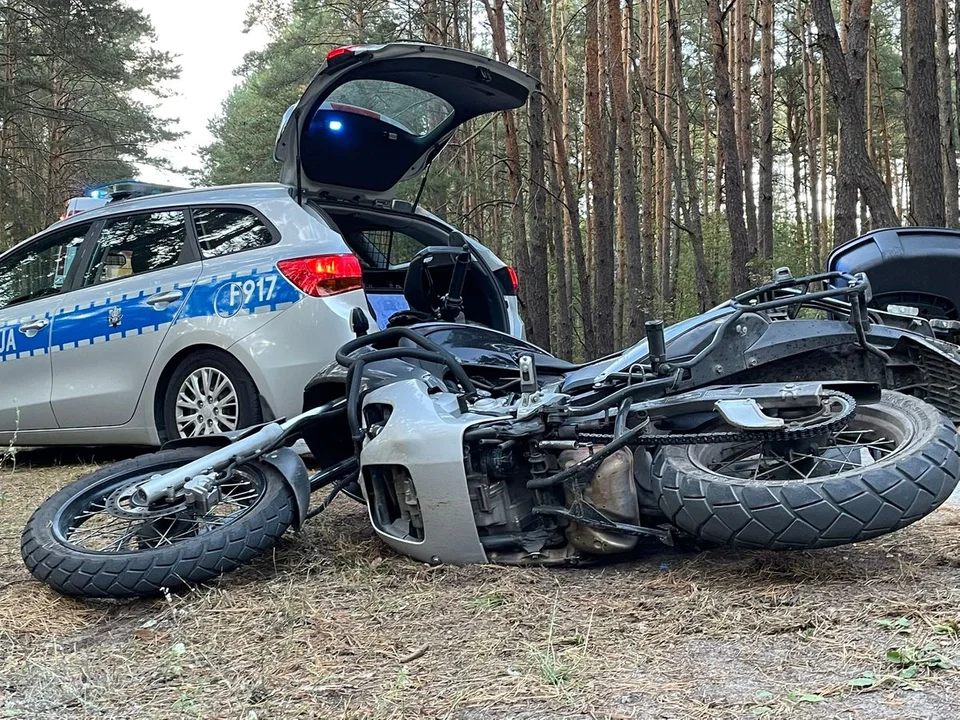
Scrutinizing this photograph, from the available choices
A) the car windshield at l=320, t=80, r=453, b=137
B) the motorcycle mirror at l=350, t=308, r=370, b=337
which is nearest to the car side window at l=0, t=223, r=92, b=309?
the car windshield at l=320, t=80, r=453, b=137

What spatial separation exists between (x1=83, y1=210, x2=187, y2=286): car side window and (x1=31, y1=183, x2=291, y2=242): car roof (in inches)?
2.8

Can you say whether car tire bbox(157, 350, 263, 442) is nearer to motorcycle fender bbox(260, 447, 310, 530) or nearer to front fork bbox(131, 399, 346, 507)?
front fork bbox(131, 399, 346, 507)

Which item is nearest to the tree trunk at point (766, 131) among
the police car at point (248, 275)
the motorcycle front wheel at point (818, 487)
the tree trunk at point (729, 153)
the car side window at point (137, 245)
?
the tree trunk at point (729, 153)

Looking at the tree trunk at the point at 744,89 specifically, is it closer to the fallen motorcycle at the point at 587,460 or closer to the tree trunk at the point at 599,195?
the tree trunk at the point at 599,195

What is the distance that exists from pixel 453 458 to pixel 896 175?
31432 mm

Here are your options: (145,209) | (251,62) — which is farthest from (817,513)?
(251,62)

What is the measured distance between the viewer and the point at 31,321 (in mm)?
5215

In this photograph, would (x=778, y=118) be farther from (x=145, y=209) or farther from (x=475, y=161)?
(x=145, y=209)

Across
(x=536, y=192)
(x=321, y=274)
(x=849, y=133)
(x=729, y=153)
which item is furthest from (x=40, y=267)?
(x=729, y=153)

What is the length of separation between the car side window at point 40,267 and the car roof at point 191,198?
9cm

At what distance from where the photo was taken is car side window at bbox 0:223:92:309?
5254mm

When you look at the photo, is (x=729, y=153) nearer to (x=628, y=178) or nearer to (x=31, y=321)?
(x=628, y=178)

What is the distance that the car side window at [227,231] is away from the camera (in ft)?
15.1

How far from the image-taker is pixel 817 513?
226 cm
